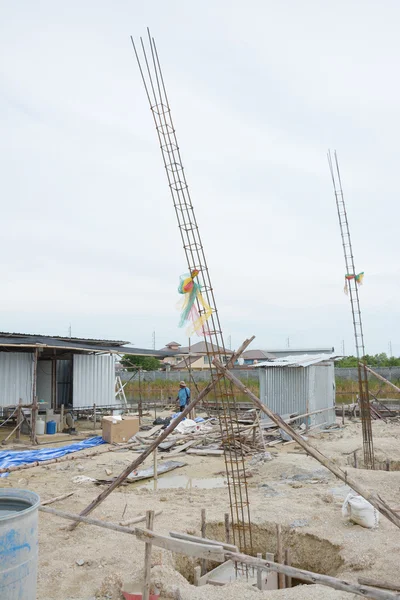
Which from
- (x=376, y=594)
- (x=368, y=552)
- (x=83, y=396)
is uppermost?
(x=83, y=396)

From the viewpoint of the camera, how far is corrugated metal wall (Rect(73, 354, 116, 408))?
20.4m

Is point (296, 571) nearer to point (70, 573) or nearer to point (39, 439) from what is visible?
point (70, 573)

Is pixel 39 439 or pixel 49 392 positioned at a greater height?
pixel 49 392

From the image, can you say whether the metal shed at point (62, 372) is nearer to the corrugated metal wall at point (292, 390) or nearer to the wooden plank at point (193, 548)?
the corrugated metal wall at point (292, 390)

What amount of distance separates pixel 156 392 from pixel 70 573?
28844mm

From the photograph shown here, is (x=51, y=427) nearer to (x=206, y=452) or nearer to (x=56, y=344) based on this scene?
(x=56, y=344)

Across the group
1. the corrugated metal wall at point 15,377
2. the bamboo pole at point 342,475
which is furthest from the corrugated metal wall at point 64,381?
the bamboo pole at point 342,475

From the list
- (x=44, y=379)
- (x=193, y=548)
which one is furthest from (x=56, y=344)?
(x=193, y=548)

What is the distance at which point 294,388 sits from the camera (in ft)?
66.8

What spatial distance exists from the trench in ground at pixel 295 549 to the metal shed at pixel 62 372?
10476 millimetres

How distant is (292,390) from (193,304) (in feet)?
45.2

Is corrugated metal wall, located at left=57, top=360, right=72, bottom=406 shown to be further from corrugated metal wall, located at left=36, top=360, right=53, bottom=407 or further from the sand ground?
the sand ground

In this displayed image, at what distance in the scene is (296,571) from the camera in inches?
176

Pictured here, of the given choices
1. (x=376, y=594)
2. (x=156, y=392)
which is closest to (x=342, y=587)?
(x=376, y=594)
